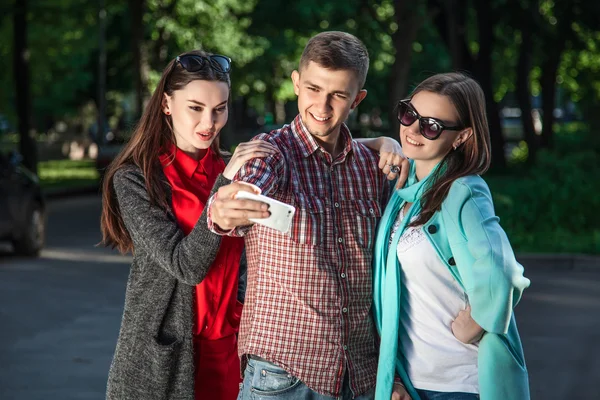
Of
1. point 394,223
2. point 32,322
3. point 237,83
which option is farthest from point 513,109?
point 394,223

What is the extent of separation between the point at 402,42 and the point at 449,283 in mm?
19122

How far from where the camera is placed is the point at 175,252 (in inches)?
131

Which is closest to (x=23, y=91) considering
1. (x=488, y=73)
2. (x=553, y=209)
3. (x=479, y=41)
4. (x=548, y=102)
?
(x=479, y=41)

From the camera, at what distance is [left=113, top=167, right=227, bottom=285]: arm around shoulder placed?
3.28 m

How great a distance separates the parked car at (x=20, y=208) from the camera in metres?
14.6

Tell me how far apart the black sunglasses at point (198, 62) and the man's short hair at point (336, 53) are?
1.28 ft

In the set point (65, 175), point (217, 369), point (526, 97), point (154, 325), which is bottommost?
point (65, 175)

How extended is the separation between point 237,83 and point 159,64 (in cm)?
505

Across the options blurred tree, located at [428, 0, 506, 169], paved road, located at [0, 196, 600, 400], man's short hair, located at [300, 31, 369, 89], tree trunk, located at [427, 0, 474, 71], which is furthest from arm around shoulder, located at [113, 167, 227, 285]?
tree trunk, located at [427, 0, 474, 71]

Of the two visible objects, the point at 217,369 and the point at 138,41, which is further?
the point at 138,41

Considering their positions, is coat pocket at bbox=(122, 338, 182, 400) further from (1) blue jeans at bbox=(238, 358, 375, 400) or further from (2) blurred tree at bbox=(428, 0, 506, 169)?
(2) blurred tree at bbox=(428, 0, 506, 169)

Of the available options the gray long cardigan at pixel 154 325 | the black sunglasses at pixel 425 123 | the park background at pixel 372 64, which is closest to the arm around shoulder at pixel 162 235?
the gray long cardigan at pixel 154 325

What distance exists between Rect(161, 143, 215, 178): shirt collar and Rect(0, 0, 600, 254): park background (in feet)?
2.44

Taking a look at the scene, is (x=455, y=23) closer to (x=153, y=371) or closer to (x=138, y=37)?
(x=138, y=37)
